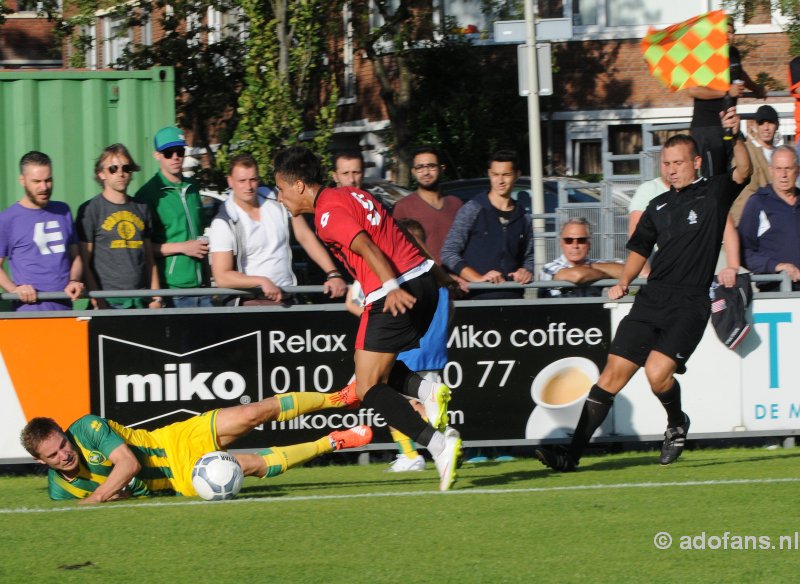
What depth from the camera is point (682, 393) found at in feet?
33.3

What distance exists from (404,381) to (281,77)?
10180 millimetres

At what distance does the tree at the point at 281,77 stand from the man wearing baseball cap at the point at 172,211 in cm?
594

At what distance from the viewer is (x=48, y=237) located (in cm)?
971

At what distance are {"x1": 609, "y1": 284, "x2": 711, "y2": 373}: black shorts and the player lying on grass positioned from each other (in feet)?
6.26

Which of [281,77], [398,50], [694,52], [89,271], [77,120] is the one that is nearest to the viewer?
[89,271]

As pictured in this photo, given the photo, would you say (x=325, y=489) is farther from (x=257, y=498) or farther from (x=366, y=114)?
(x=366, y=114)

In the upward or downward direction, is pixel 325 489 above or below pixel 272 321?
below

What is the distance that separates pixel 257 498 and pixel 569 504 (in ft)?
6.34

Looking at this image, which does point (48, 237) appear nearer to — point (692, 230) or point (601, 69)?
point (692, 230)

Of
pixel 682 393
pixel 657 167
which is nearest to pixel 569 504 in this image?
pixel 682 393

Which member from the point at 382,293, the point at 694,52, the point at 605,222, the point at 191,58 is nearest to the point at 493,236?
the point at 382,293

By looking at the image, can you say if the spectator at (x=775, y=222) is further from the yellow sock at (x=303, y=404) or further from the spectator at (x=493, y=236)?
the yellow sock at (x=303, y=404)

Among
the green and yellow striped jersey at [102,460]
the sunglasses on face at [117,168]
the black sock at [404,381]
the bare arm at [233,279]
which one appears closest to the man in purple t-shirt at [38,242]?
the sunglasses on face at [117,168]

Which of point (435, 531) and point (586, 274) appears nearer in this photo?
point (435, 531)
